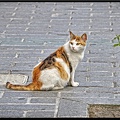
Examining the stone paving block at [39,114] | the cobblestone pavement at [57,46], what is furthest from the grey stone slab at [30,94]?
the stone paving block at [39,114]

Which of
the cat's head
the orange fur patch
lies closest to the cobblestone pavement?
the orange fur patch

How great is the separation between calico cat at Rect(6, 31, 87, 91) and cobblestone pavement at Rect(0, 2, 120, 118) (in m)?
0.11

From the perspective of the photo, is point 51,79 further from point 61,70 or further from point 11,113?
point 11,113

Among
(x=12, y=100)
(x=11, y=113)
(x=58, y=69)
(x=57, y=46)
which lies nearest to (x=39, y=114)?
(x=11, y=113)

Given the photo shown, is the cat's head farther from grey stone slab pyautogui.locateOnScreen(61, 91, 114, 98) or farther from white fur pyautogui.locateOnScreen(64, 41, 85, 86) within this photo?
grey stone slab pyautogui.locateOnScreen(61, 91, 114, 98)

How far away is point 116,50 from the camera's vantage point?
10320 mm

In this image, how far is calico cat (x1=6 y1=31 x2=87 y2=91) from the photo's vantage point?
8031 mm

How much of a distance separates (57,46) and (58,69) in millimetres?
2440

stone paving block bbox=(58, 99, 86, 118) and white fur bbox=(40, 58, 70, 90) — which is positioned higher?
white fur bbox=(40, 58, 70, 90)

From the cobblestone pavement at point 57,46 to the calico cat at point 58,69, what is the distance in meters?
0.11

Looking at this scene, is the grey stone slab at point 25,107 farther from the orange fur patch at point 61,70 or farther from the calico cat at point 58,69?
the orange fur patch at point 61,70

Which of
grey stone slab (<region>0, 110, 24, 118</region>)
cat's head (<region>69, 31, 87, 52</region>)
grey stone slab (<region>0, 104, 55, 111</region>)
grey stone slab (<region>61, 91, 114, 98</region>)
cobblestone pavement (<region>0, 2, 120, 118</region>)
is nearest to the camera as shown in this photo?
grey stone slab (<region>0, 110, 24, 118</region>)

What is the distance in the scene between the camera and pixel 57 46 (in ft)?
34.6

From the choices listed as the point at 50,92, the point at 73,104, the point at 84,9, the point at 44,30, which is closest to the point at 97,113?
the point at 73,104
